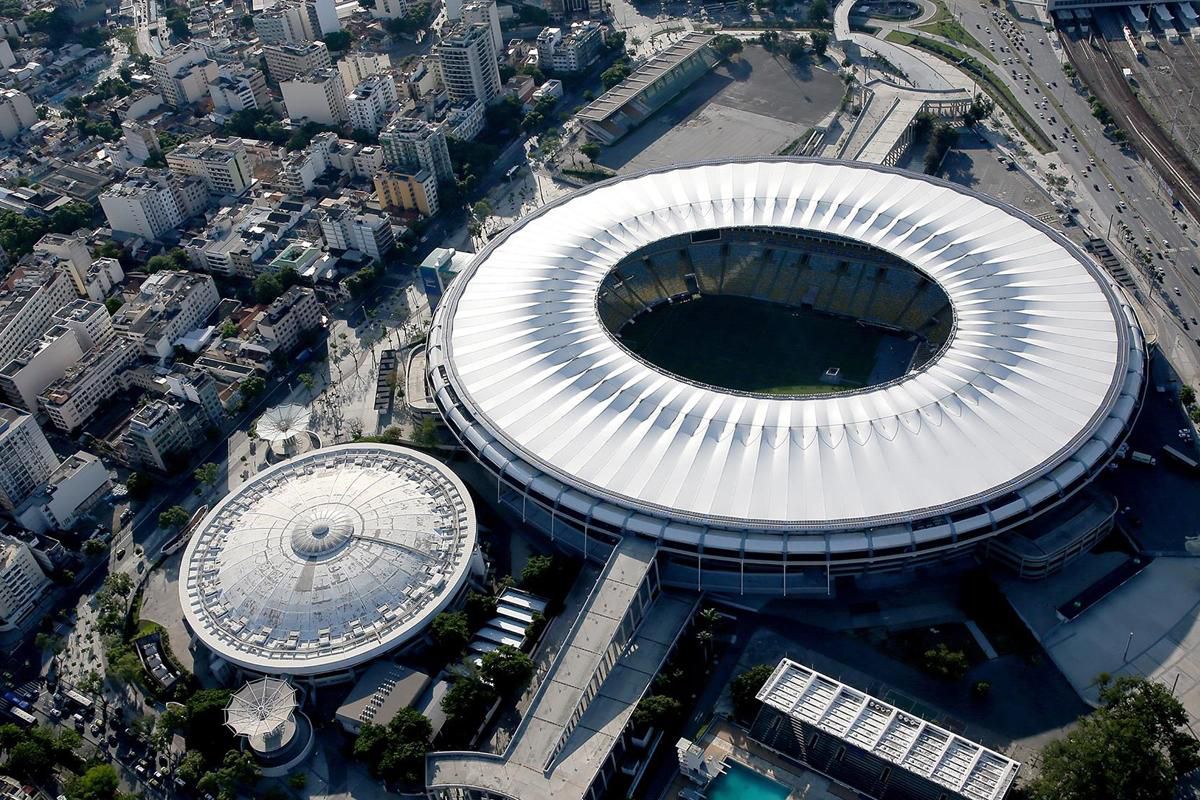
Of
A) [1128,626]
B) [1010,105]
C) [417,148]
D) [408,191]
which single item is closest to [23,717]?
[408,191]

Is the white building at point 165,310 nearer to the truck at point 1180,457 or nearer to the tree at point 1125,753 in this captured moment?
the tree at point 1125,753

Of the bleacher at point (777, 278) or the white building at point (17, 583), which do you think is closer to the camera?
the white building at point (17, 583)

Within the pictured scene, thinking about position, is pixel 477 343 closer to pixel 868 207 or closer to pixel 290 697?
pixel 290 697

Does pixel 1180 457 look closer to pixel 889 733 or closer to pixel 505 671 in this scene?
pixel 889 733

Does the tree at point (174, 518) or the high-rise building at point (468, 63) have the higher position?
the high-rise building at point (468, 63)

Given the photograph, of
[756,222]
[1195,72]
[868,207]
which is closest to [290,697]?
[756,222]

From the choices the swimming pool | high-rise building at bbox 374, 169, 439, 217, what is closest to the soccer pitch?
high-rise building at bbox 374, 169, 439, 217

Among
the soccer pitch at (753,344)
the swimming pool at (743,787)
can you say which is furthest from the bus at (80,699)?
the soccer pitch at (753,344)
